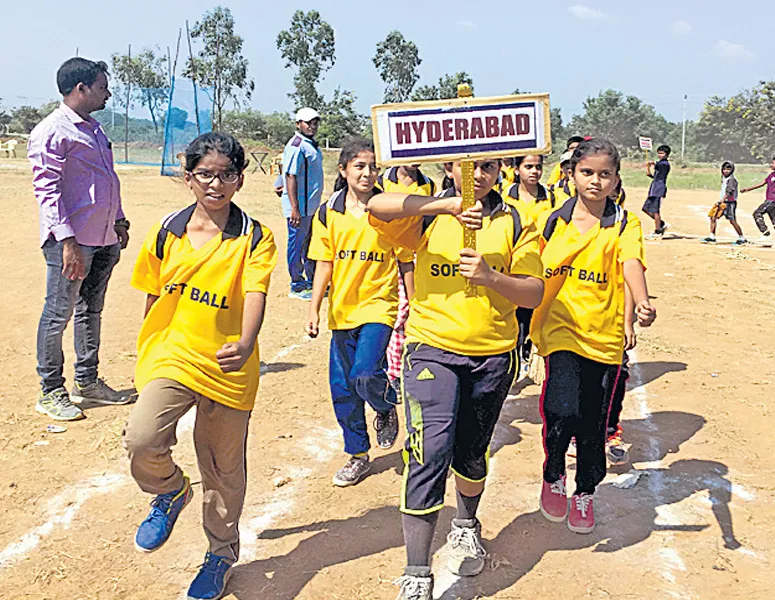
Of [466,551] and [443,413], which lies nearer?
[443,413]

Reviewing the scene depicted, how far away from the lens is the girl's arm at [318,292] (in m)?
4.84

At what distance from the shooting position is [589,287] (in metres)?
4.21

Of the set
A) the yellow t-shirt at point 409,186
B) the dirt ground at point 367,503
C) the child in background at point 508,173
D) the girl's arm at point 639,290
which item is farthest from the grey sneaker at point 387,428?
the child in background at point 508,173

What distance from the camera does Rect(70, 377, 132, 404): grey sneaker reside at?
610 centimetres

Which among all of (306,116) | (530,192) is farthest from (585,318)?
(306,116)

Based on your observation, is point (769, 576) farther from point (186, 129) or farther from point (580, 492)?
point (186, 129)

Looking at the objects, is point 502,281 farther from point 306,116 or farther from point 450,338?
point 306,116

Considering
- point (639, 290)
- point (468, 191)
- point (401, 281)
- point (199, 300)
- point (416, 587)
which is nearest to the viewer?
point (468, 191)

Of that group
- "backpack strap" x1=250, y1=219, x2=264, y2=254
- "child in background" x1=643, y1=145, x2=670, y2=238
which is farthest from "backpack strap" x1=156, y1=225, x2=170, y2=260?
"child in background" x1=643, y1=145, x2=670, y2=238

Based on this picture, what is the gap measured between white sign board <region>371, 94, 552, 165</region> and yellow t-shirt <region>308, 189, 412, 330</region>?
5.16 ft

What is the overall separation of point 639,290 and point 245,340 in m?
2.00

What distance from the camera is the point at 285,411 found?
20.2 ft

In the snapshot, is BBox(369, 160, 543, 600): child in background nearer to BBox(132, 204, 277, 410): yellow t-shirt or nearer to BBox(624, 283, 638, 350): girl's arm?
BBox(132, 204, 277, 410): yellow t-shirt

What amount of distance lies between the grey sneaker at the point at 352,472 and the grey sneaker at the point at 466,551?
1076mm
